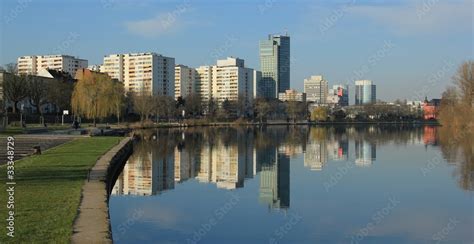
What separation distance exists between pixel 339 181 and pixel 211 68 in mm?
160725

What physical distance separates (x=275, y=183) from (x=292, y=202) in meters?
4.66

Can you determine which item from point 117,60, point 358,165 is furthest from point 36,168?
point 117,60

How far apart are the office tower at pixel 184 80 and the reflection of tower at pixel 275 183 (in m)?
145

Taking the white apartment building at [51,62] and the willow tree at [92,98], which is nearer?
the willow tree at [92,98]

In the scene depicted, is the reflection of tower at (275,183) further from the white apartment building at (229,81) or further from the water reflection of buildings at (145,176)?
the white apartment building at (229,81)

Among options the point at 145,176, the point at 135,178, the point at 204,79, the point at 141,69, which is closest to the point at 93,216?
the point at 135,178

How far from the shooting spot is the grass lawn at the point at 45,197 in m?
9.16

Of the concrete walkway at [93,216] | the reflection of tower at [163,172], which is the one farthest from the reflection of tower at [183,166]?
the concrete walkway at [93,216]

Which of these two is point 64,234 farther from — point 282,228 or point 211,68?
point 211,68

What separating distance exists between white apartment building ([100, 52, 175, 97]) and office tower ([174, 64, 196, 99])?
48.5 feet

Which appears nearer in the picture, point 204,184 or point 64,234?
point 64,234

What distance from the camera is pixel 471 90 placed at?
76125 millimetres

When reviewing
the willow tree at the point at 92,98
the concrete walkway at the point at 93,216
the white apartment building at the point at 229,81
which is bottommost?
the concrete walkway at the point at 93,216

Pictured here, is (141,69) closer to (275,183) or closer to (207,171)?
(207,171)
